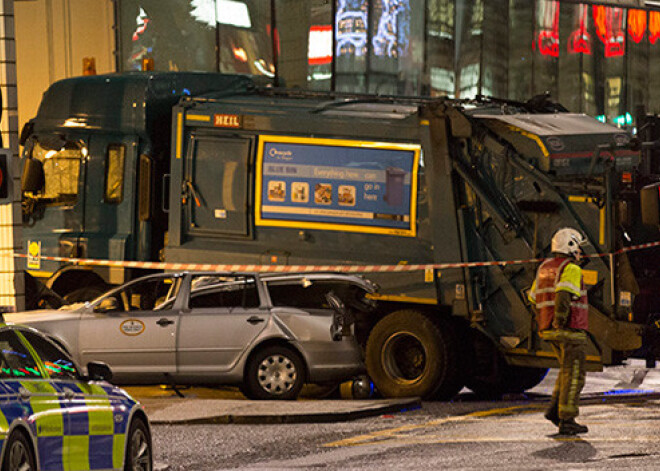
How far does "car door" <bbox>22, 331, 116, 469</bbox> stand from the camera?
891 cm

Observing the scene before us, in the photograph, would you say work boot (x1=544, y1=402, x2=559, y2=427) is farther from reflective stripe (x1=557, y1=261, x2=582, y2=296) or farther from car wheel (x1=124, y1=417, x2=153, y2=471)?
car wheel (x1=124, y1=417, x2=153, y2=471)

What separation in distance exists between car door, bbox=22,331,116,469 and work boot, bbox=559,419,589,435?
16.0ft

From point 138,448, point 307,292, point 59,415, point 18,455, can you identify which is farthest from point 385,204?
point 18,455

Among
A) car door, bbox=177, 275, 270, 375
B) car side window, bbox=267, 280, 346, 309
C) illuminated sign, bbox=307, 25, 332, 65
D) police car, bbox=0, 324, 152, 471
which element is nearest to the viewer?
police car, bbox=0, 324, 152, 471

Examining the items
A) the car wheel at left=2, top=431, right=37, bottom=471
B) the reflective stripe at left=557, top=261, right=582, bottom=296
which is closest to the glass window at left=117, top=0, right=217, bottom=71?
the reflective stripe at left=557, top=261, right=582, bottom=296

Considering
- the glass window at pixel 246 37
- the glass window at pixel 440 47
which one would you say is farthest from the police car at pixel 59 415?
the glass window at pixel 440 47

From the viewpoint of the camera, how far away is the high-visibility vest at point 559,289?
43.3ft

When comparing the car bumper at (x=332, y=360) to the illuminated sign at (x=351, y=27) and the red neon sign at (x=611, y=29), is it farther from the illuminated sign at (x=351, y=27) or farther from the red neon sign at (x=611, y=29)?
the red neon sign at (x=611, y=29)

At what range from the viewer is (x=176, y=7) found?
28.9 meters

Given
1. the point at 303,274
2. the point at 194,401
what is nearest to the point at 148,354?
the point at 194,401

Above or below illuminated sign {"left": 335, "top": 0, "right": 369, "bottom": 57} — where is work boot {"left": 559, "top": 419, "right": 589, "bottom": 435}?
below

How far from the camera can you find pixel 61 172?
19.3 metres

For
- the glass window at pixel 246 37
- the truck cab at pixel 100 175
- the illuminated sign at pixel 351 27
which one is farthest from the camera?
the illuminated sign at pixel 351 27

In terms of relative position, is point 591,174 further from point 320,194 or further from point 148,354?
point 148,354
